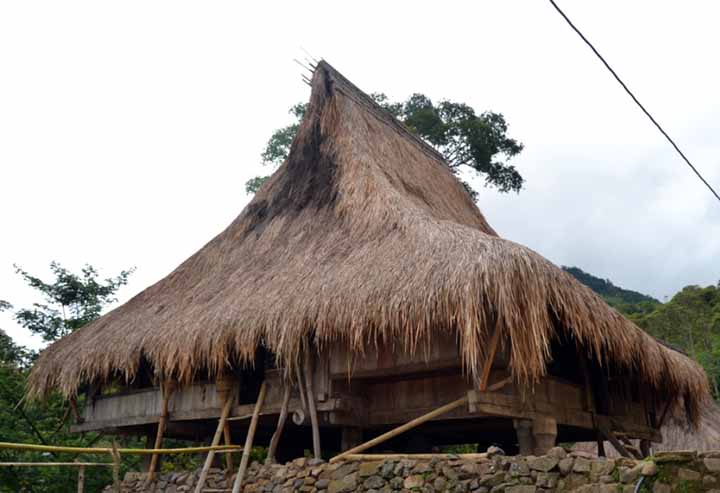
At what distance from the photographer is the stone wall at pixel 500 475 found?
5.55 m

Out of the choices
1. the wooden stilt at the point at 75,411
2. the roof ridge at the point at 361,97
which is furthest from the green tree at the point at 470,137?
the wooden stilt at the point at 75,411

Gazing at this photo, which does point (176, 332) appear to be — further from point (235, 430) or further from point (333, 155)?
point (333, 155)

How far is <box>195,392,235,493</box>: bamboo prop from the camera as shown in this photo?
8.65m

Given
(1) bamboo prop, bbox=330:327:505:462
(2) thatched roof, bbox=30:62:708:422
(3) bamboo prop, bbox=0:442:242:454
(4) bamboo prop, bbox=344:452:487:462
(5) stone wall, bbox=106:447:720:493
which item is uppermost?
(2) thatched roof, bbox=30:62:708:422

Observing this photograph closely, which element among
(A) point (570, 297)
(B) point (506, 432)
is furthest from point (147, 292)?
(A) point (570, 297)

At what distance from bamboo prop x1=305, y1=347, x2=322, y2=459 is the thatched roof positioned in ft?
0.64

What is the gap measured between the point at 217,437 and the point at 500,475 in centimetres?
382

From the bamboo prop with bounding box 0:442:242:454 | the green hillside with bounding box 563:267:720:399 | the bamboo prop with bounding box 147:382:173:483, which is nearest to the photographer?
the bamboo prop with bounding box 0:442:242:454

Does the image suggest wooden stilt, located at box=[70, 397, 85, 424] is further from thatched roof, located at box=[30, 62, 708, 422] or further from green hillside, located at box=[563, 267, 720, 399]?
green hillside, located at box=[563, 267, 720, 399]

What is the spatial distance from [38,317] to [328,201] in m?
7.93

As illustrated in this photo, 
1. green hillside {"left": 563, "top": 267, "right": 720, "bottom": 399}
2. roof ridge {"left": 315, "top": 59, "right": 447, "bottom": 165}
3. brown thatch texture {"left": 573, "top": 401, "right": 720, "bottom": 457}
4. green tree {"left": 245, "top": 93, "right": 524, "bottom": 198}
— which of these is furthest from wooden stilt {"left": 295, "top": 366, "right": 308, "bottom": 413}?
green hillside {"left": 563, "top": 267, "right": 720, "bottom": 399}

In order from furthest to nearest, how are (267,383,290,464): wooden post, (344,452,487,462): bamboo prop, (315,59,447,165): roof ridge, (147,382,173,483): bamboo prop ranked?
(315,59,447,165): roof ridge < (147,382,173,483): bamboo prop < (267,383,290,464): wooden post < (344,452,487,462): bamboo prop

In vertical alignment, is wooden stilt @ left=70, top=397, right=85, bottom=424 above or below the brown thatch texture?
above

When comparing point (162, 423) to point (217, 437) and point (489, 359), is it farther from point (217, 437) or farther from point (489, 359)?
point (489, 359)
